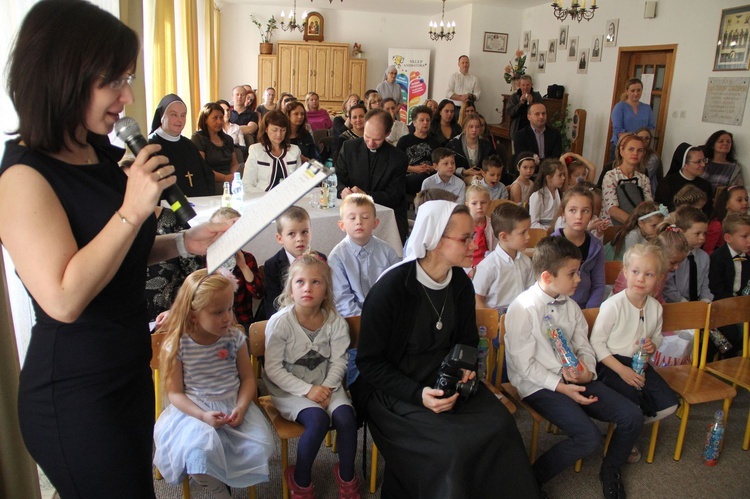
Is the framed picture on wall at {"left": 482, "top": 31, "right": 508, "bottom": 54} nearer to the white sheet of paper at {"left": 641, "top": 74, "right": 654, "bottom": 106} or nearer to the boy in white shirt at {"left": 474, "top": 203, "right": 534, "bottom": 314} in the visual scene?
the white sheet of paper at {"left": 641, "top": 74, "right": 654, "bottom": 106}

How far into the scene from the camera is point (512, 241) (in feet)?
9.84

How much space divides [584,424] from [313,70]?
11.8 metres

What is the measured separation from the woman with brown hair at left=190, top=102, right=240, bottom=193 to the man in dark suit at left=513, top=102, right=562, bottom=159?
10.9 feet

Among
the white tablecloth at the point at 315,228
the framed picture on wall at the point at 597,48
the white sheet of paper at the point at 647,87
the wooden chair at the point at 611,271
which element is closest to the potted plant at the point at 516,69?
the framed picture on wall at the point at 597,48

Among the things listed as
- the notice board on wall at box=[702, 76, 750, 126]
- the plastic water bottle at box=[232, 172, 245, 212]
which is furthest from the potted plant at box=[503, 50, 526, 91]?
the plastic water bottle at box=[232, 172, 245, 212]

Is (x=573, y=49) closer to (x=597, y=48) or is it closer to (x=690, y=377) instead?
(x=597, y=48)

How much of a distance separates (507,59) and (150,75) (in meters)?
8.11

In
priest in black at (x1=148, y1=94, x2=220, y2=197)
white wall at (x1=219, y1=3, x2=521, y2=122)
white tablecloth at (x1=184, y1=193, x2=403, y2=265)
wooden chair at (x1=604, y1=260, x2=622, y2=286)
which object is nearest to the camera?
wooden chair at (x1=604, y1=260, x2=622, y2=286)

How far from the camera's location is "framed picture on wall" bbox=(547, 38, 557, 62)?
1003 cm

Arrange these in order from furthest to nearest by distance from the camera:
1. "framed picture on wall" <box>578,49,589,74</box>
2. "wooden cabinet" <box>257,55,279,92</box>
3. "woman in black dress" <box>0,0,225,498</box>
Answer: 1. "wooden cabinet" <box>257,55,279,92</box>
2. "framed picture on wall" <box>578,49,589,74</box>
3. "woman in black dress" <box>0,0,225,498</box>

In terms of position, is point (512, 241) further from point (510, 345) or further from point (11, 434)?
point (11, 434)

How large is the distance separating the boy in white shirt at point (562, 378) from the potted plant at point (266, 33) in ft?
37.9

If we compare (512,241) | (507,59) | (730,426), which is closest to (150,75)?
(512,241)

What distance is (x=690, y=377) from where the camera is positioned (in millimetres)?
2764
